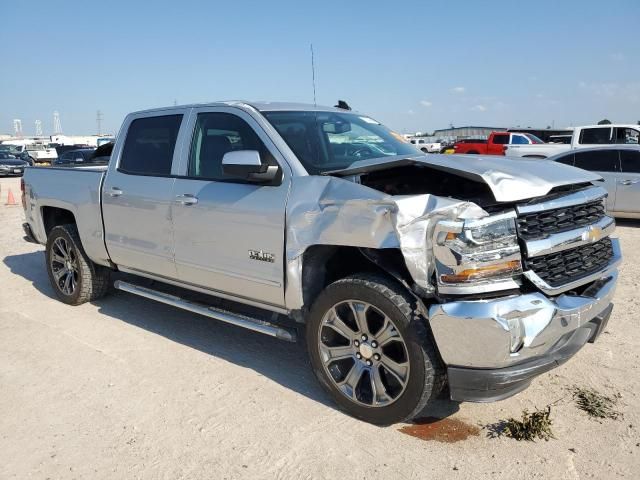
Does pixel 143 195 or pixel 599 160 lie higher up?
pixel 143 195

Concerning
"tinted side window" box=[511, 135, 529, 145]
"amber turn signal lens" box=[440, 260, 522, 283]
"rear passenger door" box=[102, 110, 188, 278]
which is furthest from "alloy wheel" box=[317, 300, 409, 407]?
"tinted side window" box=[511, 135, 529, 145]

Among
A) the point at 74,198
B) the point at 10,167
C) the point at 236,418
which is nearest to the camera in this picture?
the point at 236,418

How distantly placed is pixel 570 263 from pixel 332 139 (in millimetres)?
1911

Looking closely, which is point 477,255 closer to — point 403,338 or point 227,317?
point 403,338

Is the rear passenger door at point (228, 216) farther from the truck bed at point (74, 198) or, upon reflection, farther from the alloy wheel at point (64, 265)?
the alloy wheel at point (64, 265)

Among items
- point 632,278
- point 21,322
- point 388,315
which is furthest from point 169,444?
point 632,278

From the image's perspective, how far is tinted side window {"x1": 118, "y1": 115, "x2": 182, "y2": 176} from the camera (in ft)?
14.5

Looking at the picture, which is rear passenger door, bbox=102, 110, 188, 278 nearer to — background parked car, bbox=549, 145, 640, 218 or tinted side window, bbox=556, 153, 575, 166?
background parked car, bbox=549, 145, 640, 218

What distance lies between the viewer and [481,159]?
3.22 m

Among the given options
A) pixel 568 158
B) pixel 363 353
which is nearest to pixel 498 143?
pixel 568 158

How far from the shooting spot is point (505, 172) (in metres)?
2.88

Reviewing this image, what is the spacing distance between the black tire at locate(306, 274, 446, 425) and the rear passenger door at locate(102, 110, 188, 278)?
66.8 inches

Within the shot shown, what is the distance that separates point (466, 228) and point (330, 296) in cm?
95

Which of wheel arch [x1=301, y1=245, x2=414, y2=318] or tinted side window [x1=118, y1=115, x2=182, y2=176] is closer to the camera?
wheel arch [x1=301, y1=245, x2=414, y2=318]
